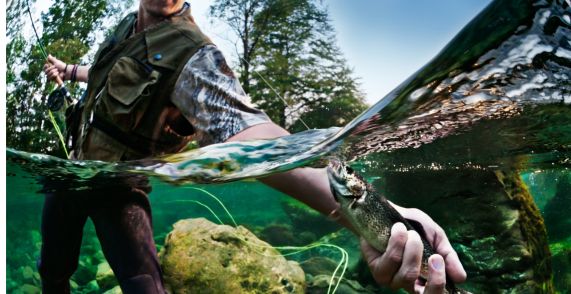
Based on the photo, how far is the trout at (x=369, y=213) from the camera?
1.38 meters

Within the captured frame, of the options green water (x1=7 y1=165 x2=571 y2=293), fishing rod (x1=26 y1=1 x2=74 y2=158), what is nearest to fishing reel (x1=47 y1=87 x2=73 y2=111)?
fishing rod (x1=26 y1=1 x2=74 y2=158)

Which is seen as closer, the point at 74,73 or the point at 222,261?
the point at 74,73

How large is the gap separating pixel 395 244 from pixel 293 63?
548mm

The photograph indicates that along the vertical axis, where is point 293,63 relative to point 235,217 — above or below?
above

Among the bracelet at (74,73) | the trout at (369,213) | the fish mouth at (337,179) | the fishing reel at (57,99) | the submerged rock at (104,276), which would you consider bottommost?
the submerged rock at (104,276)

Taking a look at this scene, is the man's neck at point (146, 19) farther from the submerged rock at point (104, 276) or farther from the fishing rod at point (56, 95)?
the submerged rock at point (104, 276)

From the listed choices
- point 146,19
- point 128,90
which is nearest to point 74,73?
point 128,90

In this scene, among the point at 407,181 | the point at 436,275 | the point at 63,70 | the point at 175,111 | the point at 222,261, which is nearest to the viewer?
the point at 436,275

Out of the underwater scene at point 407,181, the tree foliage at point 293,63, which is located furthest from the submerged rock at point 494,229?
the tree foliage at point 293,63

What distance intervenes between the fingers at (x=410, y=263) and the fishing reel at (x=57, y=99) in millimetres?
1063

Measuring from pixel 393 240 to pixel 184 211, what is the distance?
1.52 metres

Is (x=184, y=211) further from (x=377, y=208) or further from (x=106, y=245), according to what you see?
(x=377, y=208)

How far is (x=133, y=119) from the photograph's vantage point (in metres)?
1.55

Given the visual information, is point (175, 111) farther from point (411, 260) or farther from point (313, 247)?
point (313, 247)
